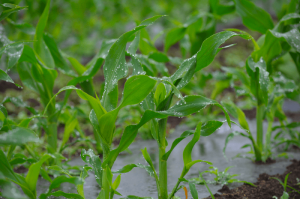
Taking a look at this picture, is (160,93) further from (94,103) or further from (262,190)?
(262,190)

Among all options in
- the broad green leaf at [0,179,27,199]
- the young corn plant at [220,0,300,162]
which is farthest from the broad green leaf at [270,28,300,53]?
the broad green leaf at [0,179,27,199]

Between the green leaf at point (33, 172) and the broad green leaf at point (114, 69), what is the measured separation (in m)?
0.29

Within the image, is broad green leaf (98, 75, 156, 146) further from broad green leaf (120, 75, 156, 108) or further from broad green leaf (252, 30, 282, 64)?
broad green leaf (252, 30, 282, 64)

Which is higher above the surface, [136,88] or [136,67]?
[136,67]

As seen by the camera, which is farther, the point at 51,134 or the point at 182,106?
the point at 51,134

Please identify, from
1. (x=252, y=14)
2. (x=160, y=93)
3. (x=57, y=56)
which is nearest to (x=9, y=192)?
(x=160, y=93)

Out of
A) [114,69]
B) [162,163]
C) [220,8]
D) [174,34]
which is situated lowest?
[162,163]

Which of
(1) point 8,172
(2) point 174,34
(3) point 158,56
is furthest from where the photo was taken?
(2) point 174,34

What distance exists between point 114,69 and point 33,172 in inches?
18.9

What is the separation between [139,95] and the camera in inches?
39.1

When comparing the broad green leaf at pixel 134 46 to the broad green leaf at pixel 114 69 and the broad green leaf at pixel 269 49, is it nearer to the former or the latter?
the broad green leaf at pixel 114 69

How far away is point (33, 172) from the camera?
963 millimetres

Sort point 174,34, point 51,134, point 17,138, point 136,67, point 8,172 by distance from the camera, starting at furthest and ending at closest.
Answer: point 174,34, point 51,134, point 136,67, point 8,172, point 17,138

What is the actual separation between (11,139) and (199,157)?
4.33 ft
